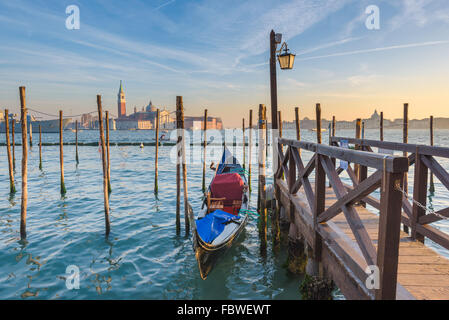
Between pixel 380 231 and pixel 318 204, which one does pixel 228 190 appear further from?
pixel 380 231

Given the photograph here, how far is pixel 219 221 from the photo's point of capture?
678 cm

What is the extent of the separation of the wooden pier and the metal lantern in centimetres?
256

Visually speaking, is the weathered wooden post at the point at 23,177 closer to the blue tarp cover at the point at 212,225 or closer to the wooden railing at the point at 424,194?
the blue tarp cover at the point at 212,225

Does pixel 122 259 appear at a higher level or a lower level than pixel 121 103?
lower

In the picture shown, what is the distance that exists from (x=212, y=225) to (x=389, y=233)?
179 inches

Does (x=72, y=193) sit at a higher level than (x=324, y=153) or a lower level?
lower

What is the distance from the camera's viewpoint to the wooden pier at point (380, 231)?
2.42 meters

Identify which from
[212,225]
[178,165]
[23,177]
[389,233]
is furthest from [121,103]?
[389,233]

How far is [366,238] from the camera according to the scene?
2846 millimetres

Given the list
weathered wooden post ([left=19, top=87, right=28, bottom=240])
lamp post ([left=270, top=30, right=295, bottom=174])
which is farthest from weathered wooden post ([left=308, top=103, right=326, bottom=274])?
weathered wooden post ([left=19, top=87, right=28, bottom=240])

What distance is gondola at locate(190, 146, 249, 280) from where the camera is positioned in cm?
578
